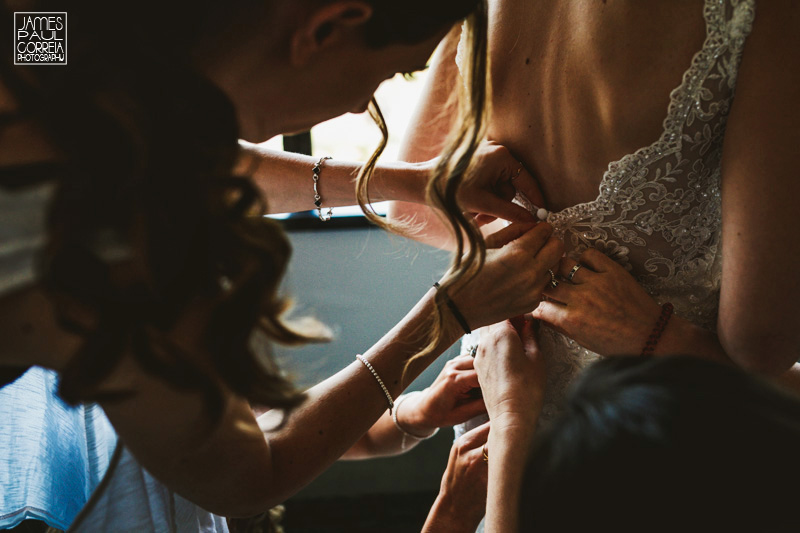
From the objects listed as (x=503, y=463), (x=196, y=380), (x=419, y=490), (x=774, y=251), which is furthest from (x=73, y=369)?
(x=419, y=490)

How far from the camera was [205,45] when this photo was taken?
68 cm

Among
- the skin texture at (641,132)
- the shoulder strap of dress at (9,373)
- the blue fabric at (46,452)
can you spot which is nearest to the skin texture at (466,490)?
the skin texture at (641,132)

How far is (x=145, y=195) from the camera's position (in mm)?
624

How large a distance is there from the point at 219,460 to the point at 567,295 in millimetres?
594

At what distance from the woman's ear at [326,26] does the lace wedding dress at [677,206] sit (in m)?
0.47

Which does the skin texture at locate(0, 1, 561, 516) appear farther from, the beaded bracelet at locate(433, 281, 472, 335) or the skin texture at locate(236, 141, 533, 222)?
the skin texture at locate(236, 141, 533, 222)

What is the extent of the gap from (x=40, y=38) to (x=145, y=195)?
24 cm

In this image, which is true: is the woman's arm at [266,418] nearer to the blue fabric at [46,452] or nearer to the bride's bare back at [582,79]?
the bride's bare back at [582,79]

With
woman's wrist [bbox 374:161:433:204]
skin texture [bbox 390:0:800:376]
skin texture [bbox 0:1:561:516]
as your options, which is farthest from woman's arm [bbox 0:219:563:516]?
woman's wrist [bbox 374:161:433:204]

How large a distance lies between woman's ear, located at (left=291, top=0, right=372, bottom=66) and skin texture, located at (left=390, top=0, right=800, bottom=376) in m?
0.39

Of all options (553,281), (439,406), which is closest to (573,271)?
(553,281)

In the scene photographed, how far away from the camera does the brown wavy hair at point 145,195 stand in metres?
0.61

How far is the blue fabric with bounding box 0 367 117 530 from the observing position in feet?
3.39

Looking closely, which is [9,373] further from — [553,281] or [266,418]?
[553,281]
